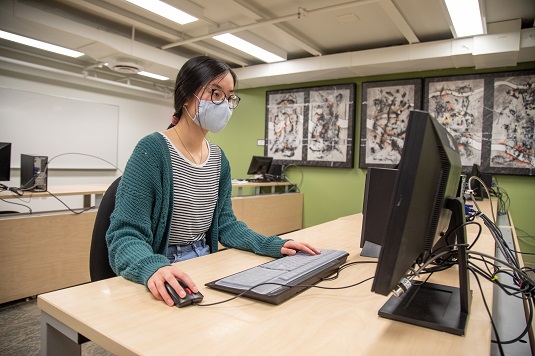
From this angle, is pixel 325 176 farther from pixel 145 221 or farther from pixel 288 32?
pixel 145 221

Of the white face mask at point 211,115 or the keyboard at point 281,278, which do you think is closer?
the keyboard at point 281,278

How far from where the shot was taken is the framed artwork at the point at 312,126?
5191 mm

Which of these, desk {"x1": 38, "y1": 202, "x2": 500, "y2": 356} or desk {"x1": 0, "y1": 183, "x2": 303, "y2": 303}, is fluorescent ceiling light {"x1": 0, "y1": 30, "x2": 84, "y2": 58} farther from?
desk {"x1": 38, "y1": 202, "x2": 500, "y2": 356}

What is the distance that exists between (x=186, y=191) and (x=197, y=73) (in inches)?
16.9

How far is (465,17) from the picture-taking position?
131 inches

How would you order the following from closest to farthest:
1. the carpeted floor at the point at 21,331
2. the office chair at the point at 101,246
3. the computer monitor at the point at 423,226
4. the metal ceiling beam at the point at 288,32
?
the computer monitor at the point at 423,226 → the office chair at the point at 101,246 → the carpeted floor at the point at 21,331 → the metal ceiling beam at the point at 288,32

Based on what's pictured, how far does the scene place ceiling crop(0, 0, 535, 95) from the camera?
351 centimetres

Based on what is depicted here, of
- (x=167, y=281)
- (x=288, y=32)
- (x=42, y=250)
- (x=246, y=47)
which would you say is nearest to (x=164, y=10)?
(x=246, y=47)

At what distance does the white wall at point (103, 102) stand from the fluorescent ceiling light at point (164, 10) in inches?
113

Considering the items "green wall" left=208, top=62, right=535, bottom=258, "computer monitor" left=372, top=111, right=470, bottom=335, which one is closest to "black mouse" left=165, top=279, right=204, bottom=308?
"computer monitor" left=372, top=111, right=470, bottom=335

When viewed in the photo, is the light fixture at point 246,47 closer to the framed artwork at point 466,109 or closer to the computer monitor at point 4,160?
the framed artwork at point 466,109

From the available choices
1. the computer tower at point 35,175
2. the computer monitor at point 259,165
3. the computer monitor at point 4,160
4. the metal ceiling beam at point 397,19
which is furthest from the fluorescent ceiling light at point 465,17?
the computer monitor at point 4,160

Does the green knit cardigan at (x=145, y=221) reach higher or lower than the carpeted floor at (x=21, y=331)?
higher

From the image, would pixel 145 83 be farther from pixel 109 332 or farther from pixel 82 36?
pixel 109 332
